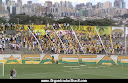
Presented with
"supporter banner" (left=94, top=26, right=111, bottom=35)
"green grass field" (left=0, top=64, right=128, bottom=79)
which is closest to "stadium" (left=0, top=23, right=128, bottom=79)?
"supporter banner" (left=94, top=26, right=111, bottom=35)

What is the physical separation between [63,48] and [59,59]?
230 inches

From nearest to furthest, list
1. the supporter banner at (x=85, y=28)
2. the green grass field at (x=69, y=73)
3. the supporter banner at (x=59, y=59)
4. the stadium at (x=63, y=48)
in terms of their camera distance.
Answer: the green grass field at (x=69, y=73)
the stadium at (x=63, y=48)
the supporter banner at (x=59, y=59)
the supporter banner at (x=85, y=28)

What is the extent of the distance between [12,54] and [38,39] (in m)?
11.5

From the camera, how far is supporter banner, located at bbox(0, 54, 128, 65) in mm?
47009

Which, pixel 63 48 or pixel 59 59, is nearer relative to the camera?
pixel 59 59

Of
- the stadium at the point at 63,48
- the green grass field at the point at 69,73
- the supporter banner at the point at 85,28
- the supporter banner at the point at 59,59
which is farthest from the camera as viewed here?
the supporter banner at the point at 85,28

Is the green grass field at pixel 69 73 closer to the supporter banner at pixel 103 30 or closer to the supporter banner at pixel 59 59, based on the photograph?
the supporter banner at pixel 59 59

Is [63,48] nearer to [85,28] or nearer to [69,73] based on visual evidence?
[85,28]

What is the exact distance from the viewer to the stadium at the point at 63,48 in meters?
45.6

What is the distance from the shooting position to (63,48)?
5378 centimetres

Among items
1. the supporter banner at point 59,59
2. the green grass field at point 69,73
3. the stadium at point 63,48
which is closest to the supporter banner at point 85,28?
the stadium at point 63,48

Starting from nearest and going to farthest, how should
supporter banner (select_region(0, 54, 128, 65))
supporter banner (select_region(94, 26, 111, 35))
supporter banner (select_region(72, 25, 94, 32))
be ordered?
supporter banner (select_region(0, 54, 128, 65)) → supporter banner (select_region(94, 26, 111, 35)) → supporter banner (select_region(72, 25, 94, 32))

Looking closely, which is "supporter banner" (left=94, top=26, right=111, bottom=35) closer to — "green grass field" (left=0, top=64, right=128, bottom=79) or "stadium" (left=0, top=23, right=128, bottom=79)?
"stadium" (left=0, top=23, right=128, bottom=79)

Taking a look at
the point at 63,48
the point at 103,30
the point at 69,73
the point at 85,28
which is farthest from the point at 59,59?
the point at 103,30
